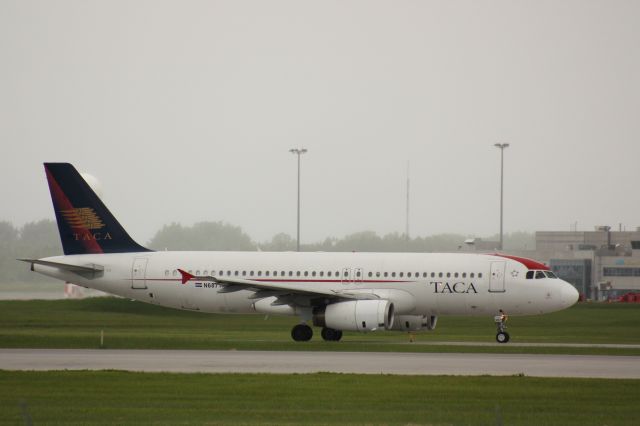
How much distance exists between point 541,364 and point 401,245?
8790 cm

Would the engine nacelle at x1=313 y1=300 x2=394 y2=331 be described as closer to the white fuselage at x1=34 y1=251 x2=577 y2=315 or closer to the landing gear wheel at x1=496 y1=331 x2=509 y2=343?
the white fuselage at x1=34 y1=251 x2=577 y2=315

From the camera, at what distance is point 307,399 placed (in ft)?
86.7

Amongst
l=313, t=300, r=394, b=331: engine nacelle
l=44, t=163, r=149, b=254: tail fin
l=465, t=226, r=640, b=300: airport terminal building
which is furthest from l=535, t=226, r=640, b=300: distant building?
l=313, t=300, r=394, b=331: engine nacelle

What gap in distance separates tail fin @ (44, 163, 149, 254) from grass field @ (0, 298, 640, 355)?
4.03 meters

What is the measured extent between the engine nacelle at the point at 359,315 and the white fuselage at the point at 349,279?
1.42 meters

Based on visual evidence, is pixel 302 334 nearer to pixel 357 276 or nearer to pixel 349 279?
pixel 349 279

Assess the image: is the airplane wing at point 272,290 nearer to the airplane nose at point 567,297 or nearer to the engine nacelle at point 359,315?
the engine nacelle at point 359,315

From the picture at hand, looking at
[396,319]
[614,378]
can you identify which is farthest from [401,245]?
[614,378]

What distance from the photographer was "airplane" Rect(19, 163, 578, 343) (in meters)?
48.8

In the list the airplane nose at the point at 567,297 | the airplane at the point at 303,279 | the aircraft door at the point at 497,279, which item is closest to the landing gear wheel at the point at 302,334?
the airplane at the point at 303,279

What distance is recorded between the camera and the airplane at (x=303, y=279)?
48844 millimetres

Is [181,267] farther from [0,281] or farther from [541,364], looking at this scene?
[0,281]

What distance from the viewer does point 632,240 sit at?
132 meters

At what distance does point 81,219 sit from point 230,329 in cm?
1116
